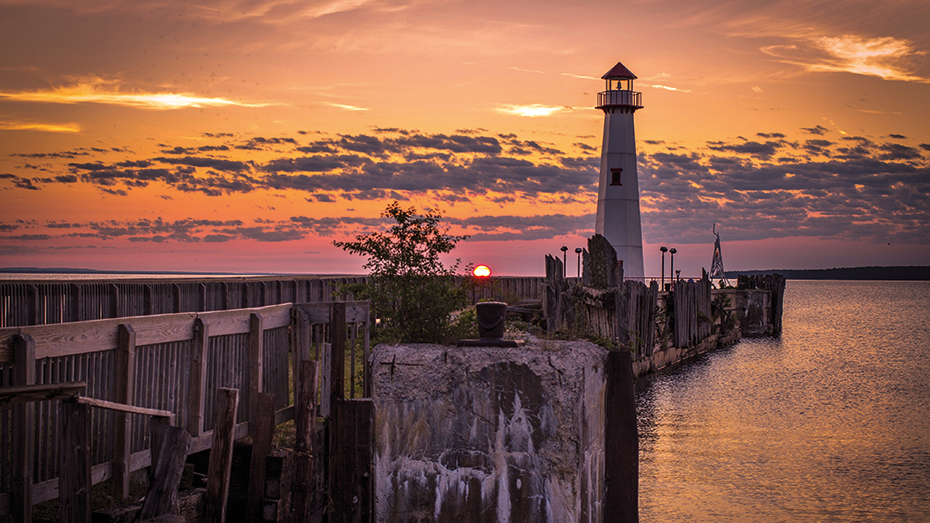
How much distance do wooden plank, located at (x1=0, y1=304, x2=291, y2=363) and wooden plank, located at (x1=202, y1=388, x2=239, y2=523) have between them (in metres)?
1.00

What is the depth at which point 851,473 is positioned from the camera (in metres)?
16.0

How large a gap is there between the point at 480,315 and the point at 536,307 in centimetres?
2575

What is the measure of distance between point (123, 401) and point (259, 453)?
1.30 metres

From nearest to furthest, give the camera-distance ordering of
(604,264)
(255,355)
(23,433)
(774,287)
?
(23,433) < (255,355) < (604,264) < (774,287)

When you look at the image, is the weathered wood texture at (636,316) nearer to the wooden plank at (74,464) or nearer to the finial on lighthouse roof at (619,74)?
the wooden plank at (74,464)

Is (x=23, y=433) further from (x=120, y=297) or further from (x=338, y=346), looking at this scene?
(x=120, y=297)

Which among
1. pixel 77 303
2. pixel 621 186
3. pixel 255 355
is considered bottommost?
pixel 255 355

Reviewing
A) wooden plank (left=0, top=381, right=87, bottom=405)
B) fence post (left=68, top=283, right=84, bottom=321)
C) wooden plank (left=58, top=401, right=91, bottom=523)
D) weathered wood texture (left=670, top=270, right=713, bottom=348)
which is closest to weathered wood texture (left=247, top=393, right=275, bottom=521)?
wooden plank (left=58, top=401, right=91, bottom=523)

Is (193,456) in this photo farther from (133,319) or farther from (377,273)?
(377,273)

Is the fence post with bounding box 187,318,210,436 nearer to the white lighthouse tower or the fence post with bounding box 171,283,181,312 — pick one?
the fence post with bounding box 171,283,181,312

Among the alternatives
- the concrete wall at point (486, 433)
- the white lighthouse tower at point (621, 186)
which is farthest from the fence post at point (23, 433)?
the white lighthouse tower at point (621, 186)

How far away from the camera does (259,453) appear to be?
6.60 m

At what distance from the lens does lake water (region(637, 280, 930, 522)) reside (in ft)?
44.2

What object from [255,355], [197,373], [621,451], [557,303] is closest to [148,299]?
[255,355]
